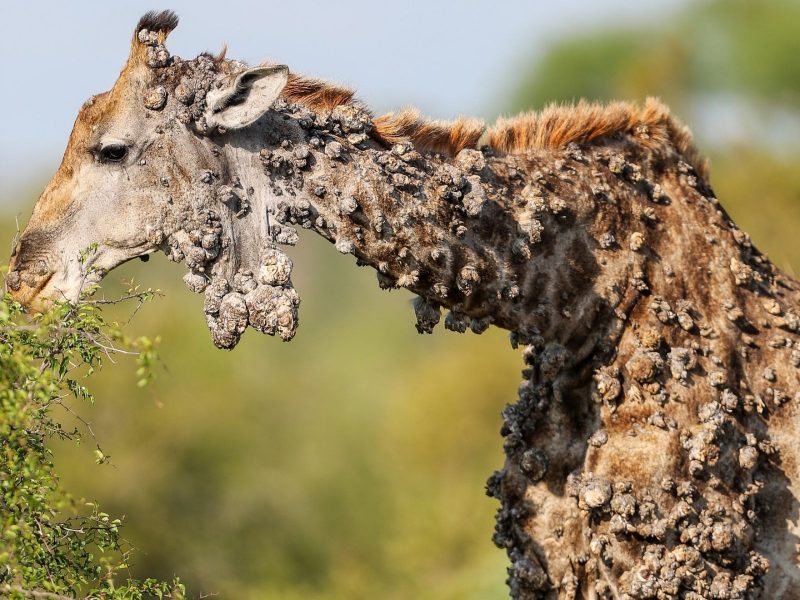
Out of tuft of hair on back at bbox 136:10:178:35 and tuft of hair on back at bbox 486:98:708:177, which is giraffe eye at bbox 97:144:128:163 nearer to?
tuft of hair on back at bbox 136:10:178:35

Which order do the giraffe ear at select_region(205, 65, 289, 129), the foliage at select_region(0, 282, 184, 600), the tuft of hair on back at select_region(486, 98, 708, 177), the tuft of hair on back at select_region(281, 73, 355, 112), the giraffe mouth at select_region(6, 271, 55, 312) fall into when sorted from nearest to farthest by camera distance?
the foliage at select_region(0, 282, 184, 600) → the giraffe ear at select_region(205, 65, 289, 129) → the giraffe mouth at select_region(6, 271, 55, 312) → the tuft of hair on back at select_region(281, 73, 355, 112) → the tuft of hair on back at select_region(486, 98, 708, 177)

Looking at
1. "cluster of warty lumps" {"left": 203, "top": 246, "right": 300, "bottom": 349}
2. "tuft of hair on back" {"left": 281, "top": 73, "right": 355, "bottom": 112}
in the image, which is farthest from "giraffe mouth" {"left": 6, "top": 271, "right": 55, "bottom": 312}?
"tuft of hair on back" {"left": 281, "top": 73, "right": 355, "bottom": 112}

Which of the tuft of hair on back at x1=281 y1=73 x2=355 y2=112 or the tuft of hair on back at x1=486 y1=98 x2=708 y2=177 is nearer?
the tuft of hair on back at x1=281 y1=73 x2=355 y2=112

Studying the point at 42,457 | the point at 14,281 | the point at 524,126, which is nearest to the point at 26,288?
the point at 14,281

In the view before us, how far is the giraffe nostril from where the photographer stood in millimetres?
6715

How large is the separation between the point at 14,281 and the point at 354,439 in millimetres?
37609

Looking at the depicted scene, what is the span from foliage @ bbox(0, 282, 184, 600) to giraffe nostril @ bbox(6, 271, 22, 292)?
1.42ft

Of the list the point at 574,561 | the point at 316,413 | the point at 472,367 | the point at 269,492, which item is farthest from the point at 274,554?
the point at 574,561

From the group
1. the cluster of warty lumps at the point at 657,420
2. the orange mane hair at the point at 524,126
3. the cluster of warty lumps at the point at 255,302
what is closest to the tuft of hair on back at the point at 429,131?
the orange mane hair at the point at 524,126

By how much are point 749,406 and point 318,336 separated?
89858 millimetres

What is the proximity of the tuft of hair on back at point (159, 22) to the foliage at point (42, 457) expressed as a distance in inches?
59.9

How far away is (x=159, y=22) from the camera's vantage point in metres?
6.77

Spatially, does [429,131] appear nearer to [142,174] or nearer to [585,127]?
[585,127]

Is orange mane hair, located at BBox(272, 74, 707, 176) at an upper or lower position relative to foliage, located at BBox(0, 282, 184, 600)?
upper
